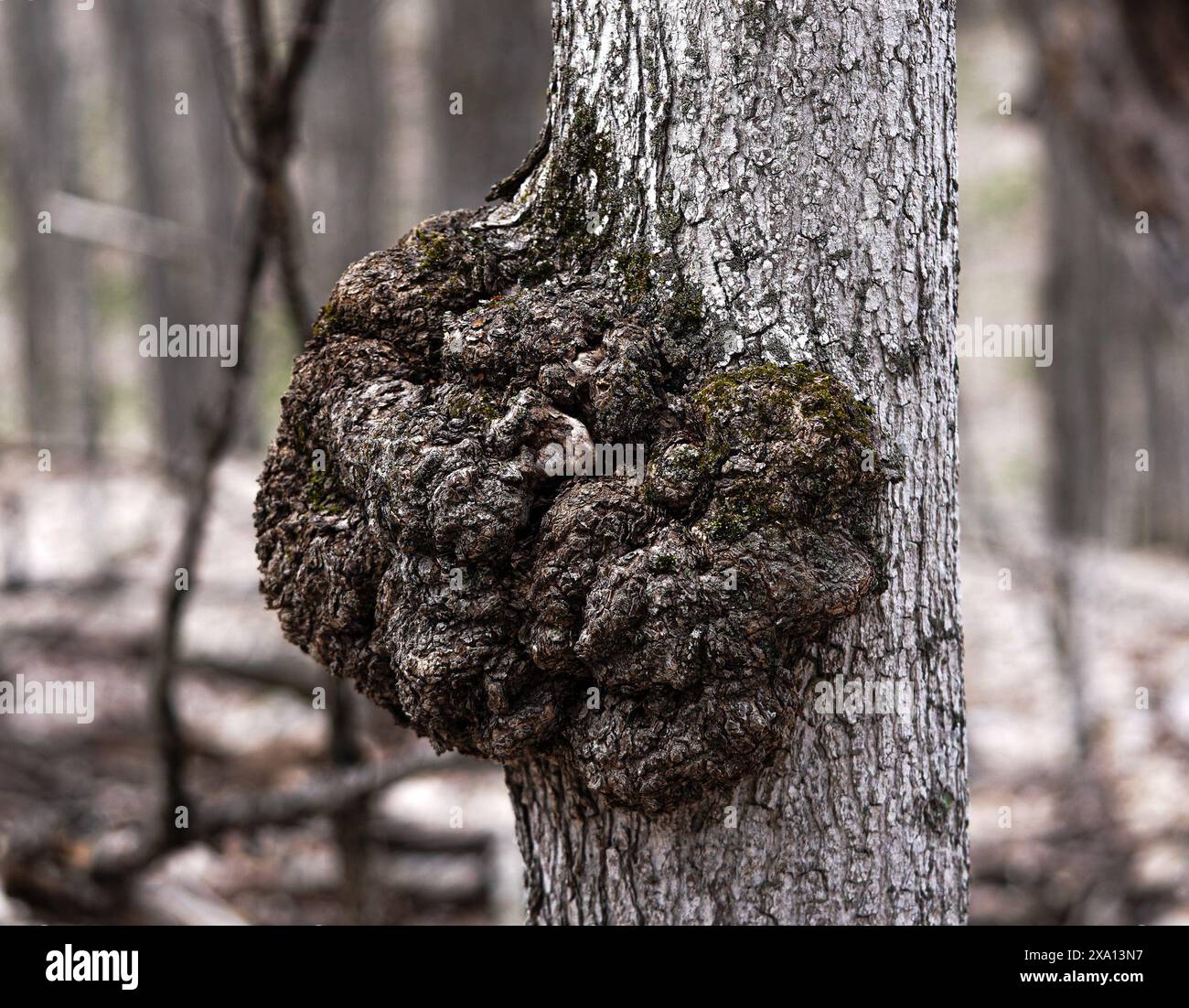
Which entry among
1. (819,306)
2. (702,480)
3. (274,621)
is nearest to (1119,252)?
(274,621)

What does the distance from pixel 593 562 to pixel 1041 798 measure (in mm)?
5733

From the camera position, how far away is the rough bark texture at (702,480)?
4.77 ft

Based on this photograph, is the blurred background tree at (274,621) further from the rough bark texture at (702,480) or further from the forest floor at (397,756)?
the rough bark texture at (702,480)

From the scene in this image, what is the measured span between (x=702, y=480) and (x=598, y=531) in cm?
17

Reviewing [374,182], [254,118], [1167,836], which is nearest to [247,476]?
[374,182]

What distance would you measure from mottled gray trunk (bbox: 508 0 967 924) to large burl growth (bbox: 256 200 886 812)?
9 centimetres

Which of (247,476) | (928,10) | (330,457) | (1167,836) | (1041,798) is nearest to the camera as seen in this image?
(928,10)

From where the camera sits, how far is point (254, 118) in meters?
3.68

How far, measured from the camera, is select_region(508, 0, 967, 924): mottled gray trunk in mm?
1520

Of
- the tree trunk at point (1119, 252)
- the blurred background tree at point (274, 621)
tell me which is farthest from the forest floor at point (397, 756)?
the tree trunk at point (1119, 252)

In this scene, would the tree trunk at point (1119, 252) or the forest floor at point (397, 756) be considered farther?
the forest floor at point (397, 756)

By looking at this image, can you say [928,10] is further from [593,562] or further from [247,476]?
[247,476]

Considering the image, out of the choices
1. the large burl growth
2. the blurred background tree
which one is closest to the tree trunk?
the blurred background tree

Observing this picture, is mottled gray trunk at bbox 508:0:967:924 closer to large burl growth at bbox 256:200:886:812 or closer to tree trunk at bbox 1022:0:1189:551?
large burl growth at bbox 256:200:886:812
